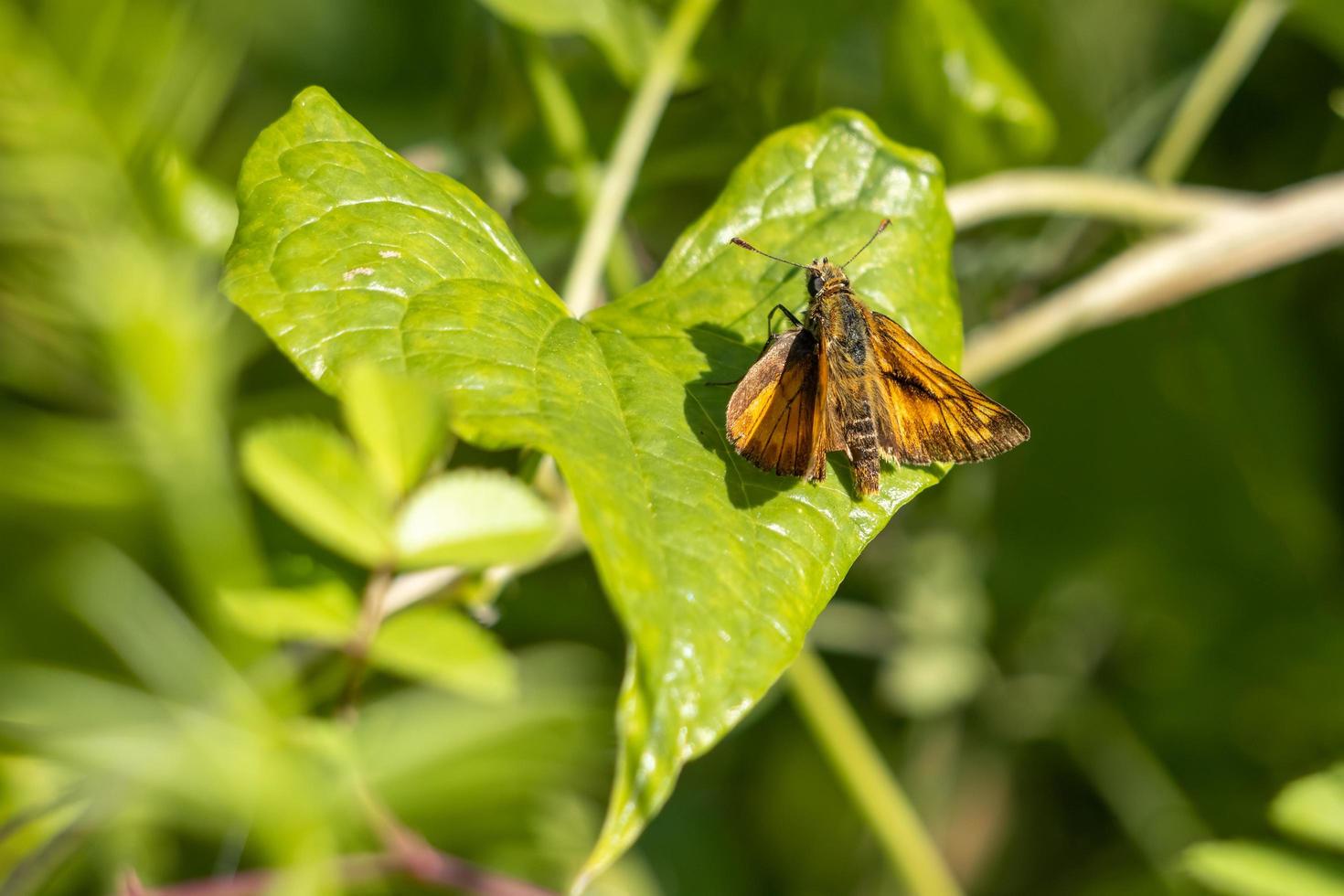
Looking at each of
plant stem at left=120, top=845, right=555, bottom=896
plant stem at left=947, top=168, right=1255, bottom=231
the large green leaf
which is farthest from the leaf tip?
plant stem at left=947, top=168, right=1255, bottom=231

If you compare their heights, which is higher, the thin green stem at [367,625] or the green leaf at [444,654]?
the green leaf at [444,654]

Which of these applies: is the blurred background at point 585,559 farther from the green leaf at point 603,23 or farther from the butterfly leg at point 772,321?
the butterfly leg at point 772,321

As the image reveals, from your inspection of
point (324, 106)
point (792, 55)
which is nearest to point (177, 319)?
point (324, 106)

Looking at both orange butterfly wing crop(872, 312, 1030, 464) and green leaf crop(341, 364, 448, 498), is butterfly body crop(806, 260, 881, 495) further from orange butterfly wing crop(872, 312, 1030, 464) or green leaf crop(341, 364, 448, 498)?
green leaf crop(341, 364, 448, 498)

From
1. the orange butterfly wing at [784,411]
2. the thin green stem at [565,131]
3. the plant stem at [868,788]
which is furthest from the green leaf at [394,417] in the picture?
the plant stem at [868,788]

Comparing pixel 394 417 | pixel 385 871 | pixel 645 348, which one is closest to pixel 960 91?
pixel 645 348

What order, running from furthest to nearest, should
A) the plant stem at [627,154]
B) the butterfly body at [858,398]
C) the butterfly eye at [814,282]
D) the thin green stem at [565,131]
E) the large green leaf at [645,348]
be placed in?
the thin green stem at [565,131], the plant stem at [627,154], the butterfly eye at [814,282], the butterfly body at [858,398], the large green leaf at [645,348]

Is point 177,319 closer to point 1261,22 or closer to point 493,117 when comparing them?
point 493,117
